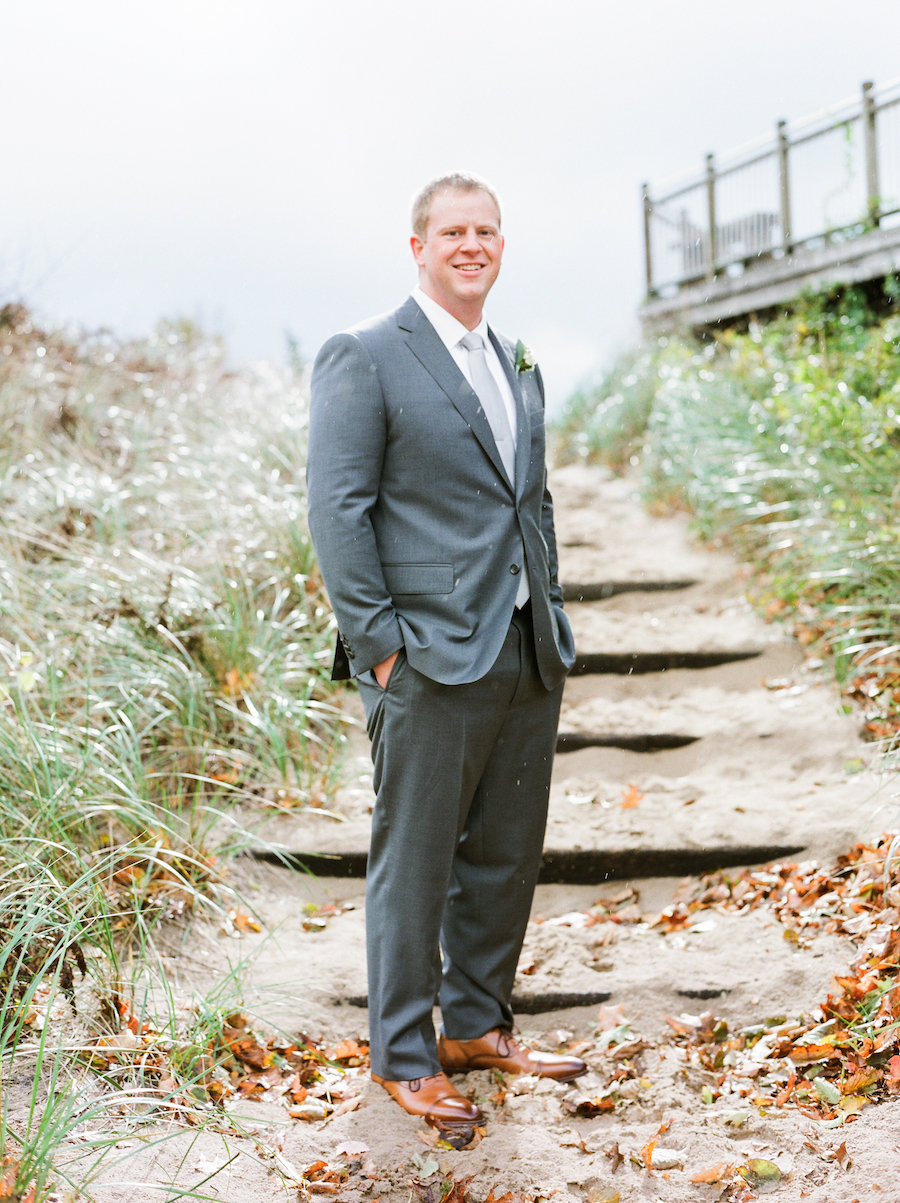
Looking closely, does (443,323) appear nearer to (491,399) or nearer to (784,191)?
(491,399)

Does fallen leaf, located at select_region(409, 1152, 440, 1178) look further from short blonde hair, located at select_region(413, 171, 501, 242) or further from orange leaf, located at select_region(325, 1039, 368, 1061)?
short blonde hair, located at select_region(413, 171, 501, 242)

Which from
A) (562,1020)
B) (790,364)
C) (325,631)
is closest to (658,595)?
(325,631)

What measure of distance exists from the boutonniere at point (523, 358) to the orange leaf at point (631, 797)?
2.12 m

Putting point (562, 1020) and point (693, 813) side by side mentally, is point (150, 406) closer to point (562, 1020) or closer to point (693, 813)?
point (693, 813)

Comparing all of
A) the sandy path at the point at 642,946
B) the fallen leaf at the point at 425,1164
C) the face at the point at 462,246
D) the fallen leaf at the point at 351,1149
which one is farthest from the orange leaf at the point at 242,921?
the face at the point at 462,246

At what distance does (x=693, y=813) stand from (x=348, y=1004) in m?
1.63

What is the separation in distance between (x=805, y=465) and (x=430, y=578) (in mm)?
4005

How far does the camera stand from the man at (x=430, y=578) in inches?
96.3

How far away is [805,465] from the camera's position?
5828 millimetres

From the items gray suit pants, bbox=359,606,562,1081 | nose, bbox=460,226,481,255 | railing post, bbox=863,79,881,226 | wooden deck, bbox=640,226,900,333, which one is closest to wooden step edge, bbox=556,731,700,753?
gray suit pants, bbox=359,606,562,1081

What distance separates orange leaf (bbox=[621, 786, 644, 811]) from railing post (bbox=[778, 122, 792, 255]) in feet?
30.8

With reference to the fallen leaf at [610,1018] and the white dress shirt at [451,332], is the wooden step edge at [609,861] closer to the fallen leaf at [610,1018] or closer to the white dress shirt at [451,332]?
the fallen leaf at [610,1018]

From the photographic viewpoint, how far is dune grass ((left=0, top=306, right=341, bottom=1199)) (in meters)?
2.54

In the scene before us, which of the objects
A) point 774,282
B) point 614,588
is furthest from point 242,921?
point 774,282
